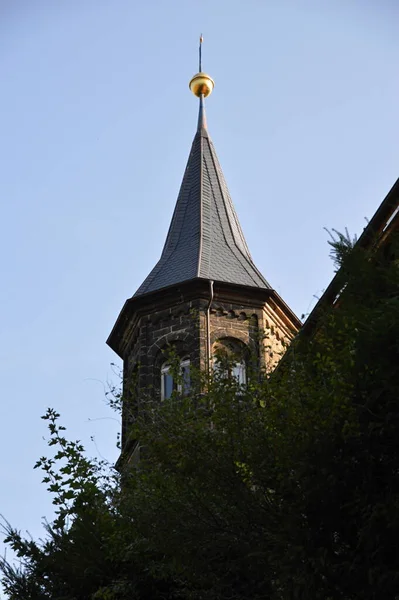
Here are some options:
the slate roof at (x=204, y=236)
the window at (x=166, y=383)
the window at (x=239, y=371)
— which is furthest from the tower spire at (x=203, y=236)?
the window at (x=239, y=371)

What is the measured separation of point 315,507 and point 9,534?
19.7 ft

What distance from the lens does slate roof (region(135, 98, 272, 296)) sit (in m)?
24.9

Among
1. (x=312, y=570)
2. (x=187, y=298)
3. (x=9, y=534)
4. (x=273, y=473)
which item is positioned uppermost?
(x=187, y=298)

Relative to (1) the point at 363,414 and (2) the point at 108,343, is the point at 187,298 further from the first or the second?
(1) the point at 363,414

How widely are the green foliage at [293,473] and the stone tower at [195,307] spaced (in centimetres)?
1048

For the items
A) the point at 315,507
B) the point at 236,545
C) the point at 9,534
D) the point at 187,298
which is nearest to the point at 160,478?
the point at 236,545

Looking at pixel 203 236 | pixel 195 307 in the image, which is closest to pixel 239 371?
pixel 195 307

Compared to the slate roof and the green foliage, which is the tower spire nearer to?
the slate roof

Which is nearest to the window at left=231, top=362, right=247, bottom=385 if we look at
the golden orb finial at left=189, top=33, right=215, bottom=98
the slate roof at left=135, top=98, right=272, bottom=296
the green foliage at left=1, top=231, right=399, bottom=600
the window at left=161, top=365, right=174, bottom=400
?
the green foliage at left=1, top=231, right=399, bottom=600

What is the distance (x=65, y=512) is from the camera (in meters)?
14.2

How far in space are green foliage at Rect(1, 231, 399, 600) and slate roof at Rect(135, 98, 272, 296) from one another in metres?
12.3

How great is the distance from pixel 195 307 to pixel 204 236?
3383 mm

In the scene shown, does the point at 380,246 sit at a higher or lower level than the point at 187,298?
lower

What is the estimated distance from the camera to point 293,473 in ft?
32.7
